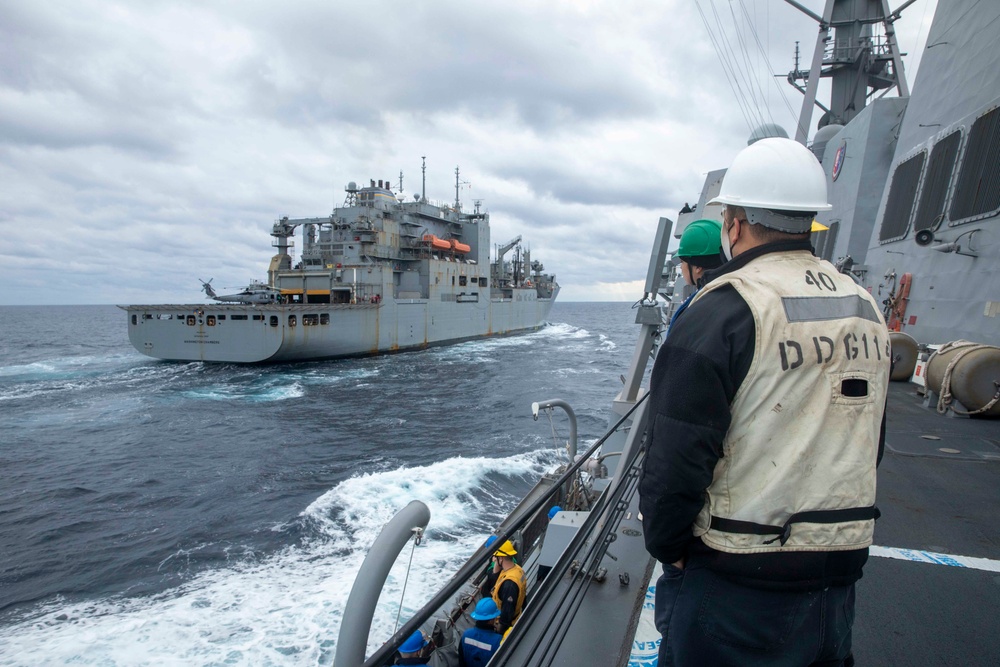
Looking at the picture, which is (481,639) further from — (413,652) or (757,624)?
(757,624)

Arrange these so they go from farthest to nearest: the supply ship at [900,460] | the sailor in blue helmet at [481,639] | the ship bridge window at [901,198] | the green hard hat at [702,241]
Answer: the ship bridge window at [901,198] < the sailor in blue helmet at [481,639] < the green hard hat at [702,241] < the supply ship at [900,460]

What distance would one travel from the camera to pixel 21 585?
8031mm

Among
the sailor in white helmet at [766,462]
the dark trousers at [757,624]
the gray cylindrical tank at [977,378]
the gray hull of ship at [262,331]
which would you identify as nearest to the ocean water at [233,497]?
the dark trousers at [757,624]

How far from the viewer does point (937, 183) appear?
859cm

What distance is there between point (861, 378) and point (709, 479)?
495 mm

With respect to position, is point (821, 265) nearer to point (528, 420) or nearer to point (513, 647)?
point (513, 647)

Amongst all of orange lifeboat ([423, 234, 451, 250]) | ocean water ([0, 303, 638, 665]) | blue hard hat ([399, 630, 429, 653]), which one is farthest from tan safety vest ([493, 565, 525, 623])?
orange lifeboat ([423, 234, 451, 250])

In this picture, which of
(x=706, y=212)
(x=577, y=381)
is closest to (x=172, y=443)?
(x=706, y=212)

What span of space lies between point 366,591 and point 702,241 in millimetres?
2244

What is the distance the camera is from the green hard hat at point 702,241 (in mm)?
2771

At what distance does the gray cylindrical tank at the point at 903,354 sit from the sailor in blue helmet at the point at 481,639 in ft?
22.6

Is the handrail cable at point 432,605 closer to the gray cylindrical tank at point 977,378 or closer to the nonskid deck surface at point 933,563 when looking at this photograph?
the nonskid deck surface at point 933,563

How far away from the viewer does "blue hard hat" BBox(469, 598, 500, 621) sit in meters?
4.57

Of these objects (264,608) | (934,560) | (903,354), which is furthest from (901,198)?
(264,608)
